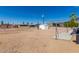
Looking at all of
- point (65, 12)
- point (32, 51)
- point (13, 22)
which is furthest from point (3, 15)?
point (65, 12)

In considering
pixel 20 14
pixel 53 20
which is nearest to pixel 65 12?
pixel 53 20

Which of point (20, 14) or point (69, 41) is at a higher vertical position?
point (20, 14)

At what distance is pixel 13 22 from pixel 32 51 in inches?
23.0

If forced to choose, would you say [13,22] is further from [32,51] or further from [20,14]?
[32,51]

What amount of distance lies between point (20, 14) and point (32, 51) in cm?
65

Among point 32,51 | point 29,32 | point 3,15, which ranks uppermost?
point 3,15

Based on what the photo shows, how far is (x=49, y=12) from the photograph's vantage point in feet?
13.4

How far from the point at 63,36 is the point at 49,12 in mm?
477

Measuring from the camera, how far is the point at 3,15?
4043 millimetres

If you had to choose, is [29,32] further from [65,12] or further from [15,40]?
[65,12]
